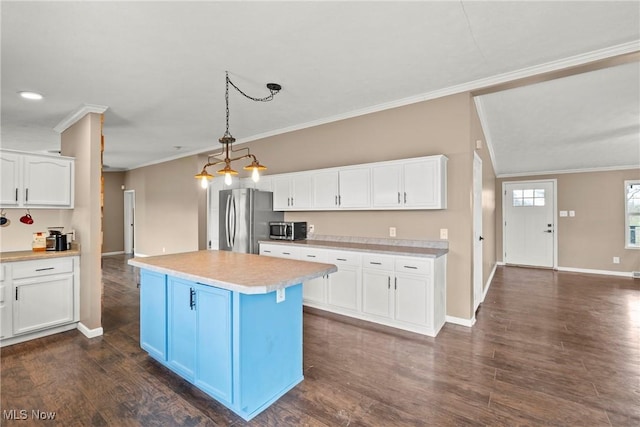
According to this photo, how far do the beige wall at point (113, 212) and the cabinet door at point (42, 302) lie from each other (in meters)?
6.55

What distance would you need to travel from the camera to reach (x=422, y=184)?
3363 mm

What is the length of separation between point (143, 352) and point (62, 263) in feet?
5.09

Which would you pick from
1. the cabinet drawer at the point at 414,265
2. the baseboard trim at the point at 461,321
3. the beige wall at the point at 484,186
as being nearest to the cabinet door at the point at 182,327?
the cabinet drawer at the point at 414,265

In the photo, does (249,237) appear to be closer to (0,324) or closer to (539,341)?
(0,324)

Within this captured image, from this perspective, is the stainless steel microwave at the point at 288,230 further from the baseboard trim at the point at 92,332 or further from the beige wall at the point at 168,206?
the beige wall at the point at 168,206

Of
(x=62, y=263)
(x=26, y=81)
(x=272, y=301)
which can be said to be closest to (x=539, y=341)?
(x=272, y=301)

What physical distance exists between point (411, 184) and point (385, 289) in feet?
4.03

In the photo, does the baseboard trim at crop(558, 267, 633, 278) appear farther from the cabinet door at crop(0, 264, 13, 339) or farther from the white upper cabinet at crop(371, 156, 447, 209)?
the cabinet door at crop(0, 264, 13, 339)

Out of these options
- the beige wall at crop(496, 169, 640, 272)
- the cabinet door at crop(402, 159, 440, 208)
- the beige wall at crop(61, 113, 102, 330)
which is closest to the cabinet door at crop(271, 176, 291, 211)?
the cabinet door at crop(402, 159, 440, 208)

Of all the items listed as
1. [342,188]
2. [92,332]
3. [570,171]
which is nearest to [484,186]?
[342,188]

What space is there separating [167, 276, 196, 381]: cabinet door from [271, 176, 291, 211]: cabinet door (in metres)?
2.44

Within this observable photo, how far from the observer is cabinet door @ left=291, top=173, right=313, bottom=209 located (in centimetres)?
440

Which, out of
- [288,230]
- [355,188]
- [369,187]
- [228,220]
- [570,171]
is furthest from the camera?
[570,171]

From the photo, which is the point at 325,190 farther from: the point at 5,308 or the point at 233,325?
the point at 5,308
